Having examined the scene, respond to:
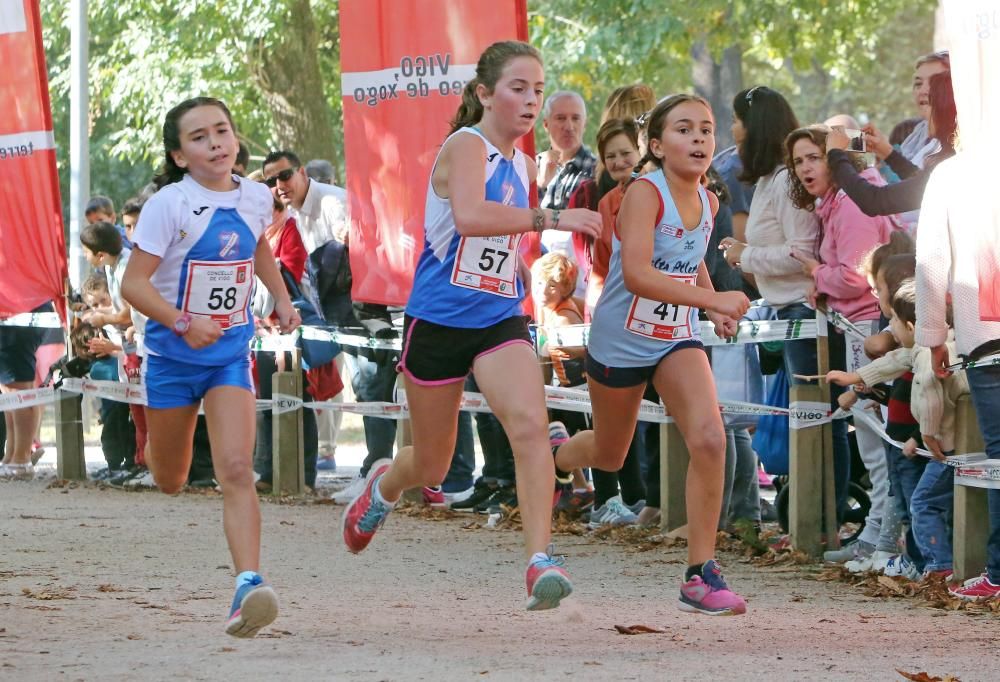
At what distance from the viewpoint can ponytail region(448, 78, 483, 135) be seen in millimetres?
6984

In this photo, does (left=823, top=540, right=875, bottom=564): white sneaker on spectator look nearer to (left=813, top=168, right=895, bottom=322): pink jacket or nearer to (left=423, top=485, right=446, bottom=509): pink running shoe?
(left=813, top=168, right=895, bottom=322): pink jacket

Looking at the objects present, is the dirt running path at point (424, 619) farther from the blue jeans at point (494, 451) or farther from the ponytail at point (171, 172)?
the ponytail at point (171, 172)

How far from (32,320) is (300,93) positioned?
10.1 meters

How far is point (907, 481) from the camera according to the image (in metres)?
8.34

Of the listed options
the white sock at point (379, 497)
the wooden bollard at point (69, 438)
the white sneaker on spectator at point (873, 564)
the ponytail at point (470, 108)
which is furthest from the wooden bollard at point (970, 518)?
the wooden bollard at point (69, 438)

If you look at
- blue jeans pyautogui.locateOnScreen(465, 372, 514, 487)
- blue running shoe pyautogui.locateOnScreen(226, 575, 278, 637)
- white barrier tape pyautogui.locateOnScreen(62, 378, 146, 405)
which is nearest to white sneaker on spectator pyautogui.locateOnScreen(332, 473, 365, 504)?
blue jeans pyautogui.locateOnScreen(465, 372, 514, 487)

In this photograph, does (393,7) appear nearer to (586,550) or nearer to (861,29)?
(586,550)

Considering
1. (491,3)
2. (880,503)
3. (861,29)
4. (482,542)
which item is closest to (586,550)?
(482,542)

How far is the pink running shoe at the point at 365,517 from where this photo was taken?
777 centimetres

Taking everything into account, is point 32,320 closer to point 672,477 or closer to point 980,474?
point 672,477

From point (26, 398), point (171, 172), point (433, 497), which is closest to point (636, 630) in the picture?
point (171, 172)

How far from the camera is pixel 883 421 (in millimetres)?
8727

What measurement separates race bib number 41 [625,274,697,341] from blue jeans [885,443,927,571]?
168 cm

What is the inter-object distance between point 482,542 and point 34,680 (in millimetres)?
4403
